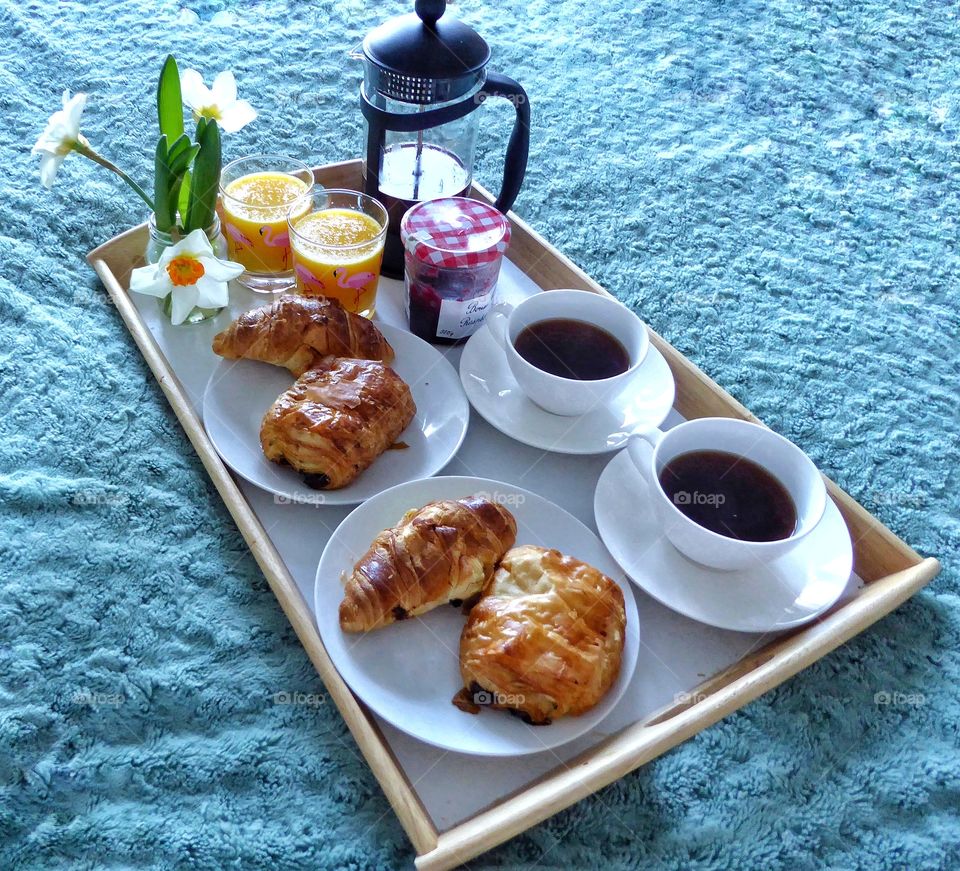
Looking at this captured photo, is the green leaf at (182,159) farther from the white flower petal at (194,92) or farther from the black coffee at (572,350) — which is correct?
the black coffee at (572,350)

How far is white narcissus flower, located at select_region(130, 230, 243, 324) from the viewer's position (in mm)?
1041

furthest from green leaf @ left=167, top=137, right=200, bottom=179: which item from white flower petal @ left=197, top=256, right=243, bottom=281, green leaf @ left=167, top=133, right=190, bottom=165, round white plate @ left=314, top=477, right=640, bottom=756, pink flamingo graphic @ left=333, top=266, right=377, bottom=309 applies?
round white plate @ left=314, top=477, right=640, bottom=756

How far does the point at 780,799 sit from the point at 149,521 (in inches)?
25.5

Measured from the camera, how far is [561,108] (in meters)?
1.72

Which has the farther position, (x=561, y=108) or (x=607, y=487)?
(x=561, y=108)

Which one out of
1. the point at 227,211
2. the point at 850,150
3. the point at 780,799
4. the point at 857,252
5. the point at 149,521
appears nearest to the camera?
the point at 780,799

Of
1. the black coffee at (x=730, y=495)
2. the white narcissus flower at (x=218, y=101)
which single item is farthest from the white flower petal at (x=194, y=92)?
the black coffee at (x=730, y=495)

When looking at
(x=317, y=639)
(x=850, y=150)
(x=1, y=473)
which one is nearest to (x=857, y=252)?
(x=850, y=150)

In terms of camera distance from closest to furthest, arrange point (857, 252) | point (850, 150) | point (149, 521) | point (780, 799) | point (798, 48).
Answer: point (780, 799), point (149, 521), point (857, 252), point (850, 150), point (798, 48)

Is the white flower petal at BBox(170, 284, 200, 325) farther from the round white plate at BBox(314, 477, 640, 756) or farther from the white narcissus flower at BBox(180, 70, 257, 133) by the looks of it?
the round white plate at BBox(314, 477, 640, 756)

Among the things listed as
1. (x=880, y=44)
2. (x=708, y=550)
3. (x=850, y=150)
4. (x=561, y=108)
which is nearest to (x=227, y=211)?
(x=708, y=550)

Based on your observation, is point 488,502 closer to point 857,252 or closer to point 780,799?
point 780,799

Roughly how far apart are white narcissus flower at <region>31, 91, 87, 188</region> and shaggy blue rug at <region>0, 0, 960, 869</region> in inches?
6.8

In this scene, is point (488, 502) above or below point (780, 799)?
above
